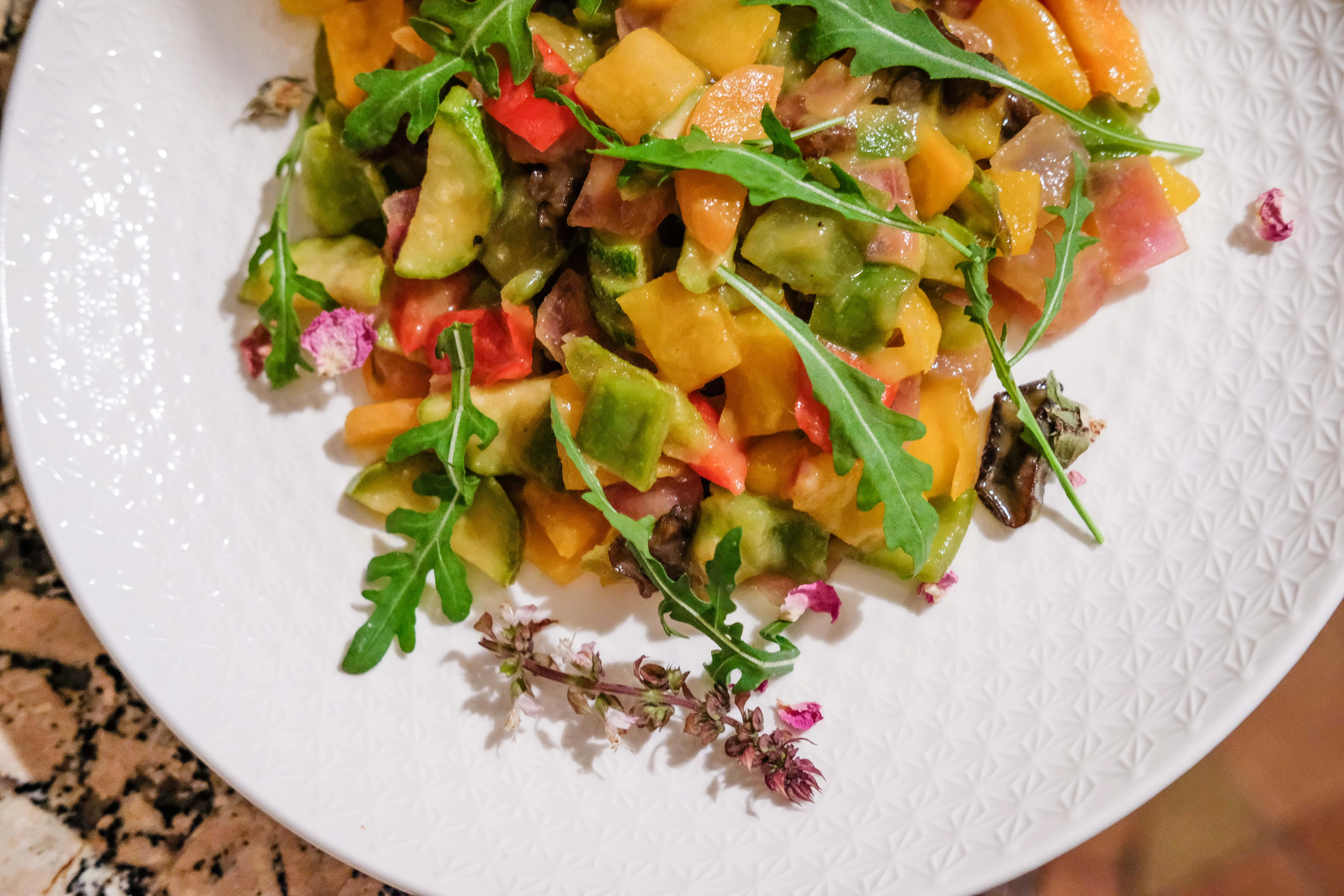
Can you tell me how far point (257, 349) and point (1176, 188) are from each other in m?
2.47

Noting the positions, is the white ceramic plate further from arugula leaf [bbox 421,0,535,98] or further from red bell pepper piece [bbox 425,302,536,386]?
arugula leaf [bbox 421,0,535,98]

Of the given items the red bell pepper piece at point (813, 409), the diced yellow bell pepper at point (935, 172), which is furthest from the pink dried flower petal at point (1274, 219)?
the red bell pepper piece at point (813, 409)

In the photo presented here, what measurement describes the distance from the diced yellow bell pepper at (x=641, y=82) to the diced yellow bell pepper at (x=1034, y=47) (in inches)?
31.5

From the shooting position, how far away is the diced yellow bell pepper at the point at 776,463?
1.91 m

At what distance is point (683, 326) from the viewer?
1750mm

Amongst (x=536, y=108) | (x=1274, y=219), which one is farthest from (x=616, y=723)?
(x=1274, y=219)

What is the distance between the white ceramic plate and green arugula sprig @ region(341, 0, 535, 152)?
51 centimetres

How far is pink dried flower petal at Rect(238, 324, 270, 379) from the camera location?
7.11 ft

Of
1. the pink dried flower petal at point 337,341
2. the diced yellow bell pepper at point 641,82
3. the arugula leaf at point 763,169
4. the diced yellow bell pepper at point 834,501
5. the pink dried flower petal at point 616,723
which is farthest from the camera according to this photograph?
the pink dried flower petal at point 337,341

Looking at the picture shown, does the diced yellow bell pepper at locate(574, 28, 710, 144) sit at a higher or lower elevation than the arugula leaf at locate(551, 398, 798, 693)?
higher

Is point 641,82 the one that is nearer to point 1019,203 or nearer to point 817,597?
point 1019,203

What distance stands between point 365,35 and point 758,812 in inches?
88.3

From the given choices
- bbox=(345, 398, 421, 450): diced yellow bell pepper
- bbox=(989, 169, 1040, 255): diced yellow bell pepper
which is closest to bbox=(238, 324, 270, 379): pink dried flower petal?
bbox=(345, 398, 421, 450): diced yellow bell pepper

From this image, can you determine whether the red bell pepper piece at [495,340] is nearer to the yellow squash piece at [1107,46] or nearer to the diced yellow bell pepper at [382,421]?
the diced yellow bell pepper at [382,421]
